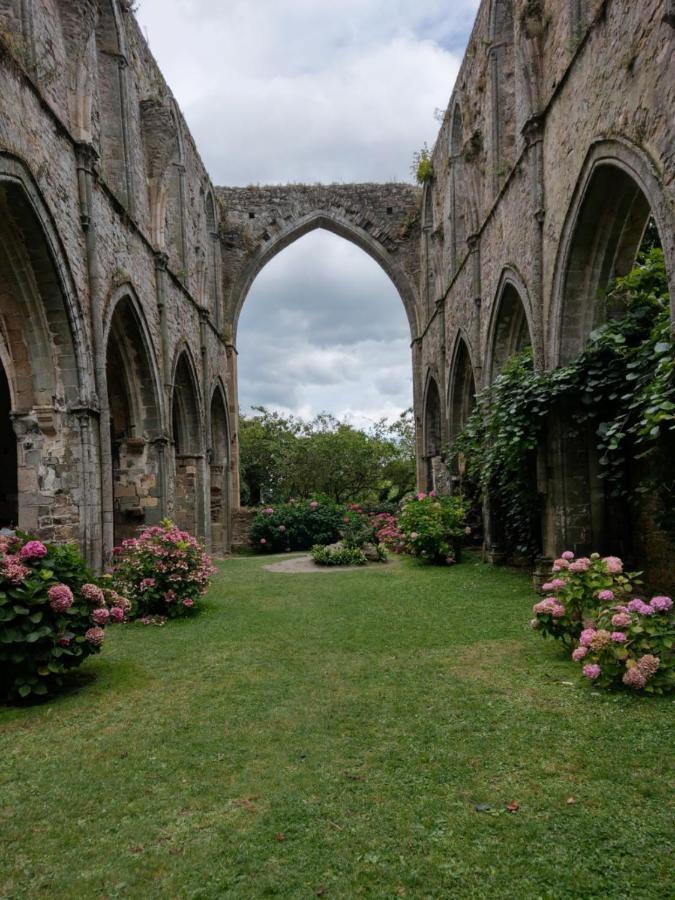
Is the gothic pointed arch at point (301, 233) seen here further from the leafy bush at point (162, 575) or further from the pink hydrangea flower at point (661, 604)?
the pink hydrangea flower at point (661, 604)

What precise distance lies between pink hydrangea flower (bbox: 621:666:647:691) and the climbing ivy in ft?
4.95

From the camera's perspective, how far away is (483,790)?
2.61 metres

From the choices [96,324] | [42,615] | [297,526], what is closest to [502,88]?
[96,324]

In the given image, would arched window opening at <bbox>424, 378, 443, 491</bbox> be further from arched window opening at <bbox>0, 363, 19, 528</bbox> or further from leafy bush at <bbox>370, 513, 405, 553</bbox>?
arched window opening at <bbox>0, 363, 19, 528</bbox>

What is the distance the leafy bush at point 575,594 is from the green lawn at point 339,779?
257 millimetres

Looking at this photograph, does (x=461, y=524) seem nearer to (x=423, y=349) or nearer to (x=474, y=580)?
(x=474, y=580)

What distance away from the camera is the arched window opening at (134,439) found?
10969 mm

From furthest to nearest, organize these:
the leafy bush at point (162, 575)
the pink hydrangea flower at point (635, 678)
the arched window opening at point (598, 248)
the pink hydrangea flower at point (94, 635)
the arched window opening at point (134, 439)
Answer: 1. the arched window opening at point (134, 439)
2. the leafy bush at point (162, 575)
3. the arched window opening at point (598, 248)
4. the pink hydrangea flower at point (94, 635)
5. the pink hydrangea flower at point (635, 678)

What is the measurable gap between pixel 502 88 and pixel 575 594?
923 cm

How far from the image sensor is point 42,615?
12.9 feet

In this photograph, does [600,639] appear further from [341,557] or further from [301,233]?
[301,233]

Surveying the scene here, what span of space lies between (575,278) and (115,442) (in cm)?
825

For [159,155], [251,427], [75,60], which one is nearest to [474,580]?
[75,60]

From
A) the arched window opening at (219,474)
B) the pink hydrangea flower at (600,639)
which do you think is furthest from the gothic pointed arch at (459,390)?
the pink hydrangea flower at (600,639)
